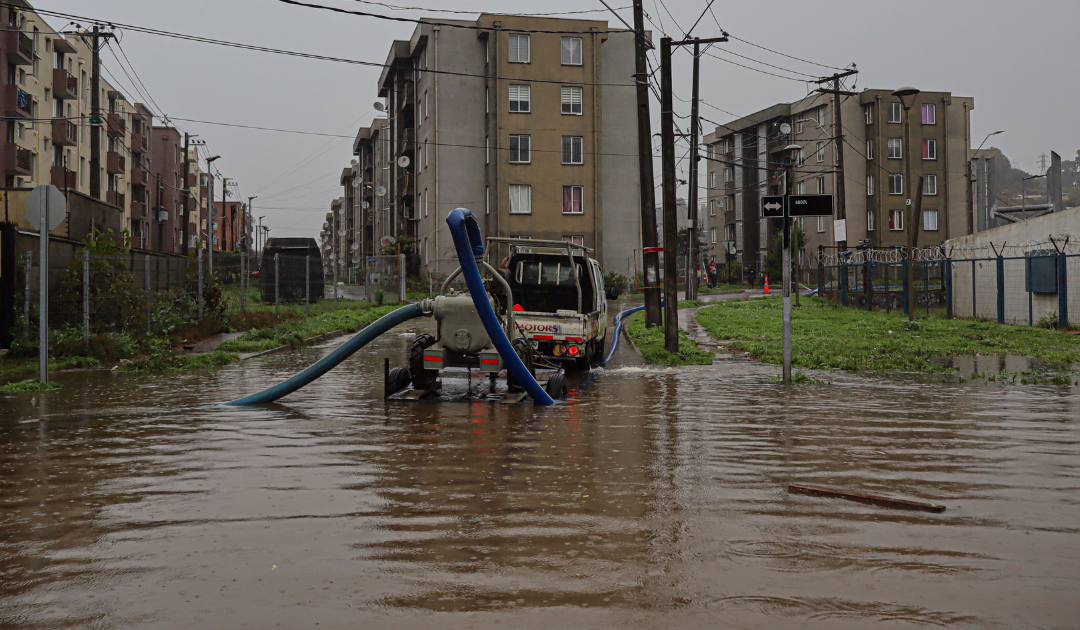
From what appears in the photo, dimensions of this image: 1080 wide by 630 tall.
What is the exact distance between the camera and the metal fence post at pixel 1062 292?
80.8 ft

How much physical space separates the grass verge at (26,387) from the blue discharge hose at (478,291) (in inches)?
257

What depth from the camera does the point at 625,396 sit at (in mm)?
13031

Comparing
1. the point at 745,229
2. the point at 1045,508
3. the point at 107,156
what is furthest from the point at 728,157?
the point at 1045,508

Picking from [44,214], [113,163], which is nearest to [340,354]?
[44,214]

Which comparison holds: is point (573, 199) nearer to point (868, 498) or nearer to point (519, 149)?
point (519, 149)

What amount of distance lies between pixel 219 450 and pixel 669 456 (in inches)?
162

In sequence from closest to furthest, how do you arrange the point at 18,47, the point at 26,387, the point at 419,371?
the point at 419,371 < the point at 26,387 < the point at 18,47

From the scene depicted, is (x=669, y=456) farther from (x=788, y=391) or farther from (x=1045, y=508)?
(x=788, y=391)

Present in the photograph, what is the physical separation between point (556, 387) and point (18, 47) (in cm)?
A: 4751

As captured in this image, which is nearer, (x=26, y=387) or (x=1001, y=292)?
(x=26, y=387)

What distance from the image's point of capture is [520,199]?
1930 inches

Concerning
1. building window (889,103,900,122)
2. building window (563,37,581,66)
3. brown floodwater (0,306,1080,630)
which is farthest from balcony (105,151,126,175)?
brown floodwater (0,306,1080,630)

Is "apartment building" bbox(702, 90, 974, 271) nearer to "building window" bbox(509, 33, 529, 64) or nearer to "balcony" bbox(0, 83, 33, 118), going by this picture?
"building window" bbox(509, 33, 529, 64)

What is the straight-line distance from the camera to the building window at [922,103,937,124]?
6675 cm
